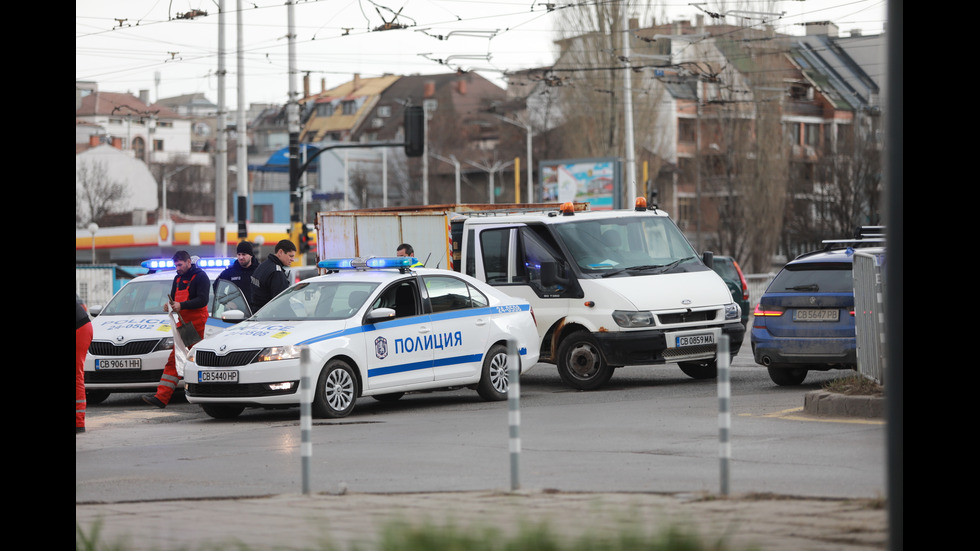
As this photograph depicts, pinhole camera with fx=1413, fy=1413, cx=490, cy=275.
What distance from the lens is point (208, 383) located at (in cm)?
1394

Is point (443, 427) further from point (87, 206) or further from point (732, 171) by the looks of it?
point (87, 206)

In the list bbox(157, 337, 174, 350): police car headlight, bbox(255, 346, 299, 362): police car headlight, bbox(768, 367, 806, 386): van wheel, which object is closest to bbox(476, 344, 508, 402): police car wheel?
bbox(255, 346, 299, 362): police car headlight

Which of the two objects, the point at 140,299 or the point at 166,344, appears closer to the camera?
the point at 166,344

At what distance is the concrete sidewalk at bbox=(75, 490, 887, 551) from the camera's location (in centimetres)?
675

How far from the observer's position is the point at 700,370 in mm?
17406

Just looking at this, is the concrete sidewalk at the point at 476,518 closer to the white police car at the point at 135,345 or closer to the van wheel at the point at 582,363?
the van wheel at the point at 582,363

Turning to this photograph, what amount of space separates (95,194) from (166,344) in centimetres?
7641

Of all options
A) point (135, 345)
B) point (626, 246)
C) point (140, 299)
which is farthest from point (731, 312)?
point (140, 299)

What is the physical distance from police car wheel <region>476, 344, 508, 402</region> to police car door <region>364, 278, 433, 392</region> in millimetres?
826

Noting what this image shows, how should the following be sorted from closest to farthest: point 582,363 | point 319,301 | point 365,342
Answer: point 365,342, point 319,301, point 582,363

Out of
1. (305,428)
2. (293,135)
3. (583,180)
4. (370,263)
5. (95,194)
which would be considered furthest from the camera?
(95,194)

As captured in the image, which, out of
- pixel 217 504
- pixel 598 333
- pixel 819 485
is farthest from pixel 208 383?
pixel 819 485

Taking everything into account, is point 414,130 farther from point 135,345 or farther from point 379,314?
point 379,314
